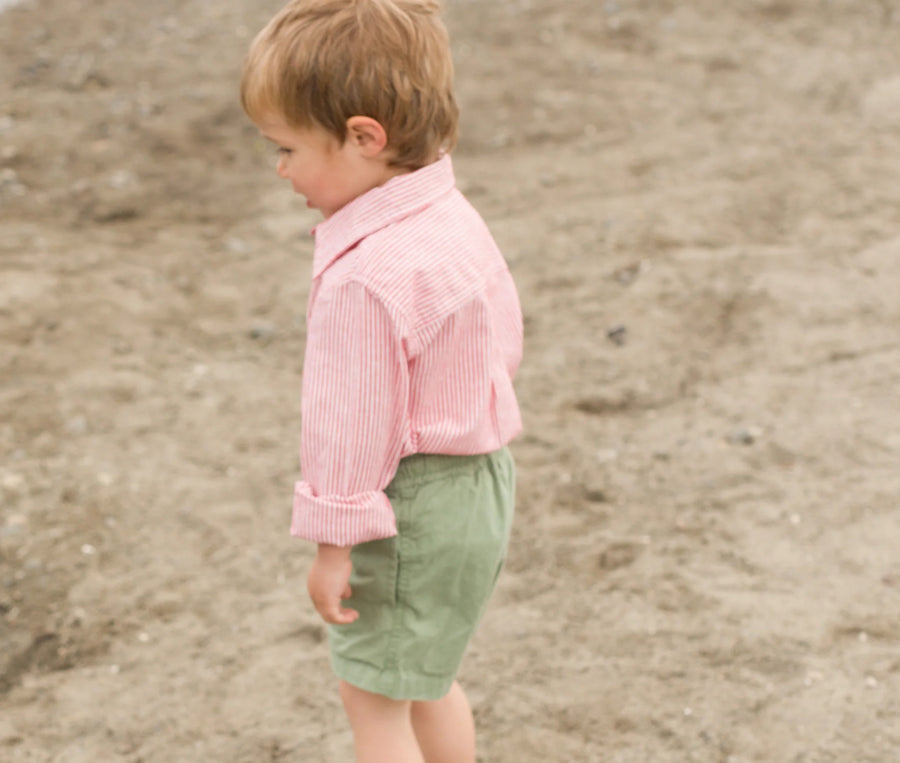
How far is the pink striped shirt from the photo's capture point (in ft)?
5.21

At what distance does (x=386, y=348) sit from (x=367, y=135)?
0.29m

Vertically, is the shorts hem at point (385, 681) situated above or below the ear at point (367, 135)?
below

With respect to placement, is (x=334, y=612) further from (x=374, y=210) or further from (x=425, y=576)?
(x=374, y=210)

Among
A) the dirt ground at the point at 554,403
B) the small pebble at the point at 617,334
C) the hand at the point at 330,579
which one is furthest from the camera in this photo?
the small pebble at the point at 617,334

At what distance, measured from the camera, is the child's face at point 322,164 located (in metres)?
1.63

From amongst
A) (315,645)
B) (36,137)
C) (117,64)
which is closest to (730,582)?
(315,645)

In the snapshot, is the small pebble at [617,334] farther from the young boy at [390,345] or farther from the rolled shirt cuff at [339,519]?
the rolled shirt cuff at [339,519]

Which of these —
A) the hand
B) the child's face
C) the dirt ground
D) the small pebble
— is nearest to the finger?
the hand

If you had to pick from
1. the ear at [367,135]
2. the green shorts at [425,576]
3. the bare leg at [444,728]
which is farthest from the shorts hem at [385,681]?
the ear at [367,135]

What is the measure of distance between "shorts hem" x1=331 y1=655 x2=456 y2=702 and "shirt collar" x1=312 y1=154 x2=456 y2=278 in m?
0.62

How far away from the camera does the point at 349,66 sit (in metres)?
1.55

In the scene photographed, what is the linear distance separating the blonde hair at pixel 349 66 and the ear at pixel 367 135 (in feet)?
0.04

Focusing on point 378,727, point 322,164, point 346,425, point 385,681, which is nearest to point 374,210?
point 322,164

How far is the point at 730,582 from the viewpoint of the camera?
2828 mm
